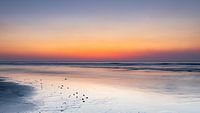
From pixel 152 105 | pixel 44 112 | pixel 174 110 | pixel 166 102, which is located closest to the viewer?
pixel 44 112

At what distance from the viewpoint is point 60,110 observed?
12.2 meters

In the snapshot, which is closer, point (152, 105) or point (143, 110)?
point (143, 110)

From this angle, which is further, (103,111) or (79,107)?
(79,107)

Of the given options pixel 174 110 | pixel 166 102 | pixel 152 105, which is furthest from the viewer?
pixel 166 102

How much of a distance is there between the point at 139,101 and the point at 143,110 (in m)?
2.77

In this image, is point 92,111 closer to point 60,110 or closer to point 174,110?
point 60,110

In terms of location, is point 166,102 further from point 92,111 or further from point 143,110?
point 92,111

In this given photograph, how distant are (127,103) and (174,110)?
289cm

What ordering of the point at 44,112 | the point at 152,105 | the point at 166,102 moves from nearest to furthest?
1. the point at 44,112
2. the point at 152,105
3. the point at 166,102

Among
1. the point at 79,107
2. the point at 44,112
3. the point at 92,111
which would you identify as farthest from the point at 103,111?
the point at 44,112

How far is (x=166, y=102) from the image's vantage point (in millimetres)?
14742

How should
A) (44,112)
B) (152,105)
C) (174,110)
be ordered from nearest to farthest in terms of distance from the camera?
(44,112)
(174,110)
(152,105)

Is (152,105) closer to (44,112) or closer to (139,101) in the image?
(139,101)

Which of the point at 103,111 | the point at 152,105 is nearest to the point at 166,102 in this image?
the point at 152,105
